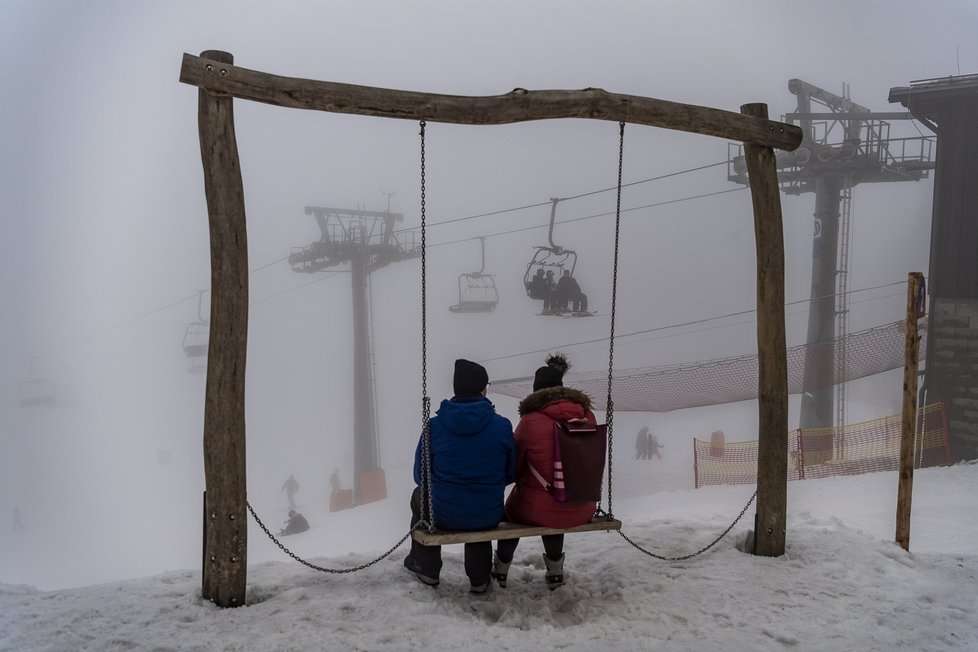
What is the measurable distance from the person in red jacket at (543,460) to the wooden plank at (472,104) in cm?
126

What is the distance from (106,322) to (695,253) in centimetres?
1604

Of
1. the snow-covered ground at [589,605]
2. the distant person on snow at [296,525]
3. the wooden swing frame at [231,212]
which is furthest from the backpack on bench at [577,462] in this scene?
the distant person on snow at [296,525]

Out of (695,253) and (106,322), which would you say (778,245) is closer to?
(695,253)

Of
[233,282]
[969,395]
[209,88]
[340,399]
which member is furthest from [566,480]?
[340,399]

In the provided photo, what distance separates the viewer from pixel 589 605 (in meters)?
3.73

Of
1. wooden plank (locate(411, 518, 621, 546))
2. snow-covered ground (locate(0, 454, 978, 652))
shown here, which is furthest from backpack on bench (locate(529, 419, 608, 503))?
snow-covered ground (locate(0, 454, 978, 652))

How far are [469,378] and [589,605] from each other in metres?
1.26

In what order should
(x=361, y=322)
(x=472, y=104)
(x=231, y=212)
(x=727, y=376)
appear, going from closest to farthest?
(x=231, y=212) < (x=472, y=104) < (x=727, y=376) < (x=361, y=322)

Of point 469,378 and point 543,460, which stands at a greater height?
point 469,378

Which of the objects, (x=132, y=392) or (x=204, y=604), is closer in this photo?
(x=204, y=604)

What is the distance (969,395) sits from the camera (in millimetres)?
9359

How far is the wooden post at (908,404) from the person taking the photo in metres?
4.46

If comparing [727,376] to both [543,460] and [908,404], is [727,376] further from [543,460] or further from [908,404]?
[543,460]

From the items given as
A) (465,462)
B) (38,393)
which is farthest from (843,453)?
(38,393)
